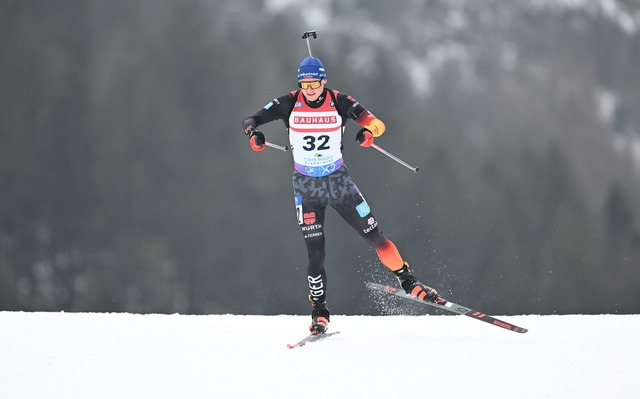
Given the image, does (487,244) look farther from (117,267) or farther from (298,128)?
(298,128)

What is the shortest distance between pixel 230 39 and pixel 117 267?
6475 mm

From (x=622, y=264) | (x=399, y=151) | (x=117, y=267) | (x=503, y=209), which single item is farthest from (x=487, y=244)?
(x=117, y=267)

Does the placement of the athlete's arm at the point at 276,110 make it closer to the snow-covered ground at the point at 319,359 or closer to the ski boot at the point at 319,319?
the ski boot at the point at 319,319

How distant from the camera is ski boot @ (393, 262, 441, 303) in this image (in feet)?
17.0

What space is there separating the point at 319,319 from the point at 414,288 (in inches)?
30.1

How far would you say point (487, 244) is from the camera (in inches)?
655

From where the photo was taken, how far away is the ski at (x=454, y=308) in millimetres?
4958

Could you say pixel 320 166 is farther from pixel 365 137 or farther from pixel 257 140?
pixel 257 140

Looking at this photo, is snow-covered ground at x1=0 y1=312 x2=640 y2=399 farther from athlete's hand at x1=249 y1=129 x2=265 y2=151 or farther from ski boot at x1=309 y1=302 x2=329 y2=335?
athlete's hand at x1=249 y1=129 x2=265 y2=151

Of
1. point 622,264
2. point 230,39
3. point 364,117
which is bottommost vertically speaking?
point 622,264

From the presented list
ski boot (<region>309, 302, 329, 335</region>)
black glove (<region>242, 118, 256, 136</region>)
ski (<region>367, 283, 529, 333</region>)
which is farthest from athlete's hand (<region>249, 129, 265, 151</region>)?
ski (<region>367, 283, 529, 333</region>)

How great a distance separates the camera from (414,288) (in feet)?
17.1

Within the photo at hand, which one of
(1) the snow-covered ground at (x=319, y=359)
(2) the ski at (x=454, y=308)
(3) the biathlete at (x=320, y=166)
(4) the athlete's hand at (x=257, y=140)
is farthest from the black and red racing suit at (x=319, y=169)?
(1) the snow-covered ground at (x=319, y=359)

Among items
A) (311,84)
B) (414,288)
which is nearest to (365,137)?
(311,84)
